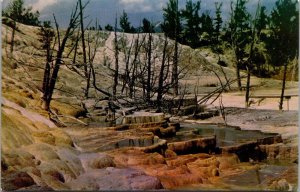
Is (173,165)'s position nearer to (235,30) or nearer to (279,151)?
(279,151)

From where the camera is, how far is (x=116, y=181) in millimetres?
4141

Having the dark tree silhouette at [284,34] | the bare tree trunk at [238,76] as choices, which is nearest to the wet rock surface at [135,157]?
the bare tree trunk at [238,76]

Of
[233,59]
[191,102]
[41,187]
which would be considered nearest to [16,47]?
[41,187]

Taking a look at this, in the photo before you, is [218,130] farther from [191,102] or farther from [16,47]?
[16,47]

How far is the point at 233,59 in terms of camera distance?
4426mm

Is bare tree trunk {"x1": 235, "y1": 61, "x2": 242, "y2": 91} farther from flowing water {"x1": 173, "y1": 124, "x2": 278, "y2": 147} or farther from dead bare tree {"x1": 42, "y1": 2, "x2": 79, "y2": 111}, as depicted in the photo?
dead bare tree {"x1": 42, "y1": 2, "x2": 79, "y2": 111}

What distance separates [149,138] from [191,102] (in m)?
0.47

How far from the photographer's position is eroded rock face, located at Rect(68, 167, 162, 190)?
13.5 feet

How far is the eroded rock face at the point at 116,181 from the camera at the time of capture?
4.13 meters

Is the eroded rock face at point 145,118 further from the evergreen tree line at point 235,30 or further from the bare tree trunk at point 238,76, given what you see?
the bare tree trunk at point 238,76

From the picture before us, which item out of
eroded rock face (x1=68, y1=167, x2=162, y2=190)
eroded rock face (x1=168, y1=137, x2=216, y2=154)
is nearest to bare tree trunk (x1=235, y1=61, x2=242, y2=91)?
eroded rock face (x1=168, y1=137, x2=216, y2=154)

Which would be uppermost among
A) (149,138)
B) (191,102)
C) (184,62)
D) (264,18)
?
(264,18)

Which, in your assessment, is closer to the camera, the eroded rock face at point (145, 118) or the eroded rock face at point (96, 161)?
the eroded rock face at point (96, 161)


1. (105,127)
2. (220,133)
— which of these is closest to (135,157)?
(105,127)
